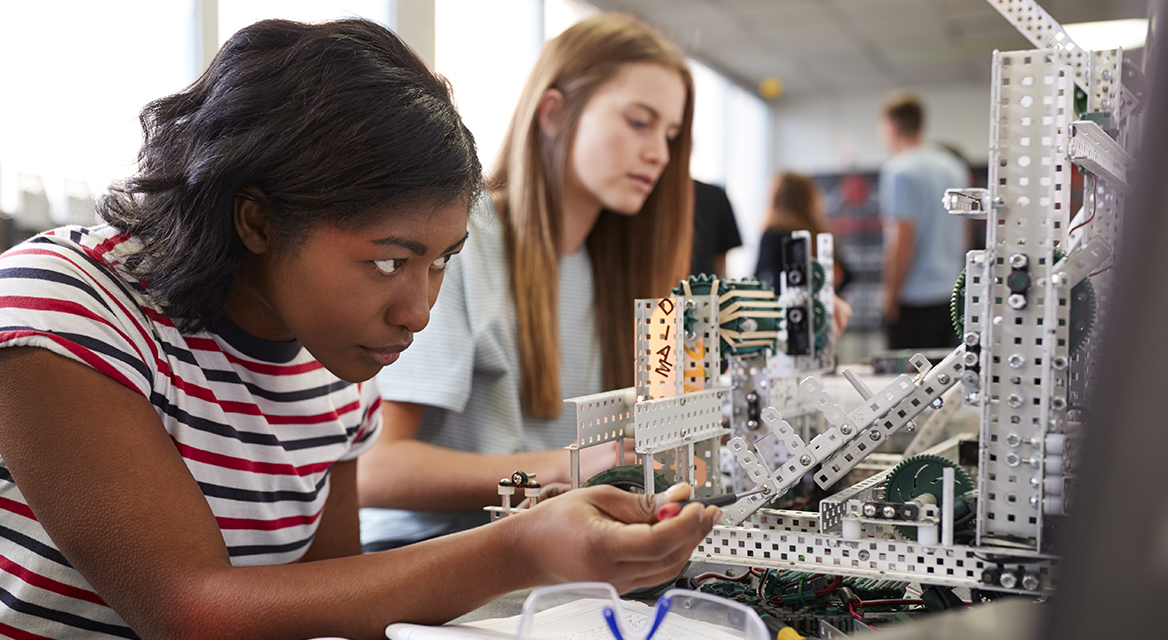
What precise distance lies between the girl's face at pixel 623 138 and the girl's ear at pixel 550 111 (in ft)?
0.16

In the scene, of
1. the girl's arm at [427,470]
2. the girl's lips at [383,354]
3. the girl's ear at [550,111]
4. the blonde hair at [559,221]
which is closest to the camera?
the girl's lips at [383,354]

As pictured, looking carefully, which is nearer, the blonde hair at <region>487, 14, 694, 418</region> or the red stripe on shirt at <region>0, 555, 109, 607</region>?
the red stripe on shirt at <region>0, 555, 109, 607</region>

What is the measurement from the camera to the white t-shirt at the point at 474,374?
154cm

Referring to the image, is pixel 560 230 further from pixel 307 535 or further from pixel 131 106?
pixel 131 106

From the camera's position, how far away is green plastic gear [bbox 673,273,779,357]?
1244 mm

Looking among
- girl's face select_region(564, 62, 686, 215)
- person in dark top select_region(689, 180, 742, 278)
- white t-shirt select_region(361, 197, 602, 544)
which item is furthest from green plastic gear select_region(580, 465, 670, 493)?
person in dark top select_region(689, 180, 742, 278)

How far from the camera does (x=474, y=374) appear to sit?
5.41 ft

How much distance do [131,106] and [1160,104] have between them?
10.3ft

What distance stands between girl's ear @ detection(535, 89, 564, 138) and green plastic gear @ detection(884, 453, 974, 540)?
3.37 feet

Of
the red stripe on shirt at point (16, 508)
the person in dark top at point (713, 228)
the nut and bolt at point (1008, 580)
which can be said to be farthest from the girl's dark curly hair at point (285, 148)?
the person in dark top at point (713, 228)

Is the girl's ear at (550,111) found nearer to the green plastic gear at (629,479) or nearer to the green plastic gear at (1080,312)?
the green plastic gear at (629,479)

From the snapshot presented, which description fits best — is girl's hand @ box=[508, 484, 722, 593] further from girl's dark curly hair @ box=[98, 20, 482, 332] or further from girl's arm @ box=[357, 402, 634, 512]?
girl's arm @ box=[357, 402, 634, 512]

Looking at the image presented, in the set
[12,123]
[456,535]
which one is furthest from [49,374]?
[12,123]

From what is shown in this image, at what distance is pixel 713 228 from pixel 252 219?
78.3 inches
